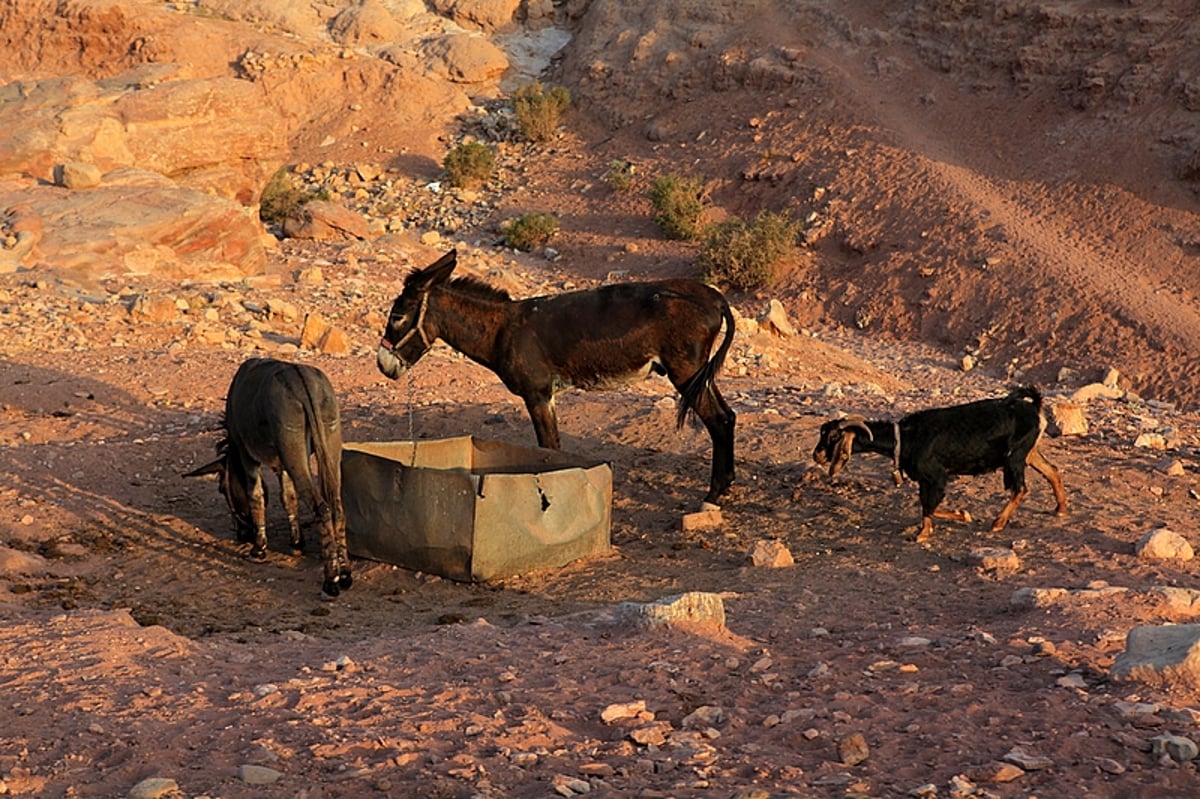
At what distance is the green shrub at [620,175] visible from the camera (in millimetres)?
26641

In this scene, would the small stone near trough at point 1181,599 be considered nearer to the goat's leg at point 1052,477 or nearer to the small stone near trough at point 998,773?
the small stone near trough at point 998,773

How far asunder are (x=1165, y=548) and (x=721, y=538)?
282cm

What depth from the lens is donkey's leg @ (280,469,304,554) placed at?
28.3 ft

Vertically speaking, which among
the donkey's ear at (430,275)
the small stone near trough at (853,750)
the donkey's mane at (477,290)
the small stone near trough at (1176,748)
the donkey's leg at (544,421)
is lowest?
the donkey's leg at (544,421)

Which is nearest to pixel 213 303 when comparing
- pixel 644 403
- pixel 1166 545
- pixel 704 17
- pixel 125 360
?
pixel 125 360

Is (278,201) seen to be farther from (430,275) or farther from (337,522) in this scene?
(337,522)

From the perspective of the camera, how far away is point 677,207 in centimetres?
2427

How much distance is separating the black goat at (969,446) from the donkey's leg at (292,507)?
400 cm

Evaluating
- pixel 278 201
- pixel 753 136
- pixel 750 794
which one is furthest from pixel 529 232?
pixel 750 794

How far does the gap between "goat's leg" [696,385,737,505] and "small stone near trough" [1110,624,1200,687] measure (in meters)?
4.45

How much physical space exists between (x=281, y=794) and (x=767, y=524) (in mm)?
5415

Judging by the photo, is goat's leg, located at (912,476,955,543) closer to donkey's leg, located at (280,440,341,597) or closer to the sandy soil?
the sandy soil

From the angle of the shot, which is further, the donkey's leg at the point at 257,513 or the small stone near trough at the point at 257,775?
the donkey's leg at the point at 257,513

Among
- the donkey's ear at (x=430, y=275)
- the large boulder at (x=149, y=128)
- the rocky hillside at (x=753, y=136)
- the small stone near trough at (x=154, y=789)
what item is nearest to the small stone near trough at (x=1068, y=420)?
the donkey's ear at (x=430, y=275)
